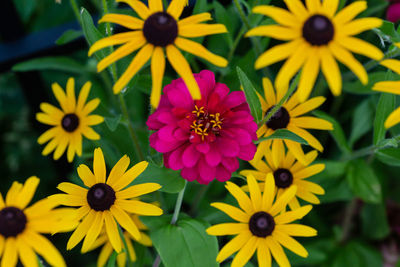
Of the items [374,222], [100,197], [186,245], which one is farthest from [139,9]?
[374,222]

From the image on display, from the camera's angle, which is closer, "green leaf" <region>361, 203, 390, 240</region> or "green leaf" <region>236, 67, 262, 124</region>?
"green leaf" <region>236, 67, 262, 124</region>

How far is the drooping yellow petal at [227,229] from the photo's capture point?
0.59 m

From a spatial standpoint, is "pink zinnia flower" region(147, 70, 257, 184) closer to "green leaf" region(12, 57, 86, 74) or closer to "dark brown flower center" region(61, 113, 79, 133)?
"dark brown flower center" region(61, 113, 79, 133)

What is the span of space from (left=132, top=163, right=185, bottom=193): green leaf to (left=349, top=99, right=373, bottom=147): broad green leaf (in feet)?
1.36

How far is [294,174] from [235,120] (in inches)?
7.1

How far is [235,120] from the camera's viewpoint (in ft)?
1.97

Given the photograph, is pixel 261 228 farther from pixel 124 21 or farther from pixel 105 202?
pixel 124 21

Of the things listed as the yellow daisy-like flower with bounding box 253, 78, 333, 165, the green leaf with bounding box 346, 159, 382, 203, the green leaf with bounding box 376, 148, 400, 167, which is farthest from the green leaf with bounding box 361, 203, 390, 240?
the yellow daisy-like flower with bounding box 253, 78, 333, 165

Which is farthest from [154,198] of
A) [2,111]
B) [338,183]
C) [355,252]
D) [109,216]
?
[2,111]

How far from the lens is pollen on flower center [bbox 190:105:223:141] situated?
609mm

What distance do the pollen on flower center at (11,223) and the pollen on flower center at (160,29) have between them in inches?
9.7

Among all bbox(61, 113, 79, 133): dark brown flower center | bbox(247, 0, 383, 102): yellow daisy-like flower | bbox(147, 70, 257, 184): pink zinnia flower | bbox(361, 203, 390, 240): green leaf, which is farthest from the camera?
bbox(361, 203, 390, 240): green leaf

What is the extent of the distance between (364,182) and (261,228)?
0.34 meters

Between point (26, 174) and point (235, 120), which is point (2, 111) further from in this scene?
point (235, 120)
